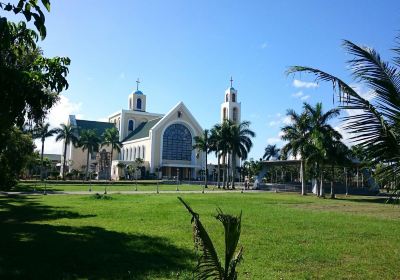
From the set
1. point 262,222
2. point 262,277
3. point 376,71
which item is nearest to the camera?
Result: point 376,71

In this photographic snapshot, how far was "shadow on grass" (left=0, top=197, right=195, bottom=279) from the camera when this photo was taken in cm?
699

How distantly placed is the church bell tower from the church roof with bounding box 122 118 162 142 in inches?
597

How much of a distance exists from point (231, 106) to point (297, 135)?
54.0m

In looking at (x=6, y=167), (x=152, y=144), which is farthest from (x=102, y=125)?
(x=6, y=167)

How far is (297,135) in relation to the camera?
141ft

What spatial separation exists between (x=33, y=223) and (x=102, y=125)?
97.9m

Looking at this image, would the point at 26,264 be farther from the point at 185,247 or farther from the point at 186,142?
the point at 186,142

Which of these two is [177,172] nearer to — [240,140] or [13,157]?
[240,140]

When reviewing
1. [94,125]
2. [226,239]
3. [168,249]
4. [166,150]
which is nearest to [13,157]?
[168,249]

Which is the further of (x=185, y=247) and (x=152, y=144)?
(x=152, y=144)

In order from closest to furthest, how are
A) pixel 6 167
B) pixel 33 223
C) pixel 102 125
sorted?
pixel 33 223 < pixel 6 167 < pixel 102 125

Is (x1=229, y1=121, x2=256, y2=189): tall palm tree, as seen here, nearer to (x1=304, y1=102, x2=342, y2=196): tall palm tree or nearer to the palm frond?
(x1=304, y1=102, x2=342, y2=196): tall palm tree

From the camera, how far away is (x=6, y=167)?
2897cm

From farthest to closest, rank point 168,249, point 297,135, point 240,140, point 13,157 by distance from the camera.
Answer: point 240,140 → point 297,135 → point 13,157 → point 168,249
